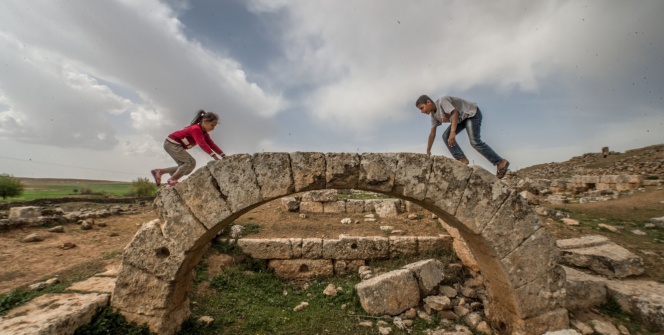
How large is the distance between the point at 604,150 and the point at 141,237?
41.0 meters

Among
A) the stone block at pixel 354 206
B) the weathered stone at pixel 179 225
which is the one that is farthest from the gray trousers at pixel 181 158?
the stone block at pixel 354 206

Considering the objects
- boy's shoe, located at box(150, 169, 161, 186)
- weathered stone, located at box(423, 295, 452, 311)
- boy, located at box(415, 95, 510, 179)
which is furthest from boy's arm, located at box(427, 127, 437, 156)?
boy's shoe, located at box(150, 169, 161, 186)

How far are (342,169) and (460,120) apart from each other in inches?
80.9

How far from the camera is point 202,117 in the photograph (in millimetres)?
4258

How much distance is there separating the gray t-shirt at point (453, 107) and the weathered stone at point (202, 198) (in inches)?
134

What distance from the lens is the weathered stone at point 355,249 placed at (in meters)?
7.81

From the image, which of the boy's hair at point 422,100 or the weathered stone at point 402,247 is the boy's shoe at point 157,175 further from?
the weathered stone at point 402,247

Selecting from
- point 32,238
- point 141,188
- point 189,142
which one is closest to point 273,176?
point 189,142

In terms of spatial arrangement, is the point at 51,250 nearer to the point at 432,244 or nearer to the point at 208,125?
the point at 208,125

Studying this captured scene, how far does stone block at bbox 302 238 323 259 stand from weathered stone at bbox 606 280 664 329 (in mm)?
5720

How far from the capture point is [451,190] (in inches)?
148

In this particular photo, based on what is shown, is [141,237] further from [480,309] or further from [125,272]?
[480,309]

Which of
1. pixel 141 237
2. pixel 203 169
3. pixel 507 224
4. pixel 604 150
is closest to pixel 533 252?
pixel 507 224

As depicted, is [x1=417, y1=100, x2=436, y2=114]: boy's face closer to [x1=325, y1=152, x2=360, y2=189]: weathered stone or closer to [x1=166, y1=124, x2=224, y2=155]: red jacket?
[x1=325, y1=152, x2=360, y2=189]: weathered stone
